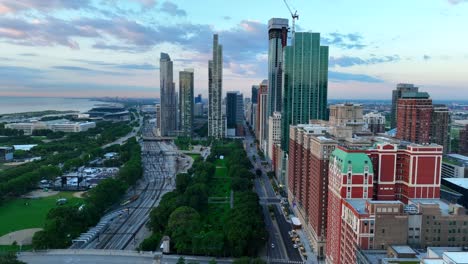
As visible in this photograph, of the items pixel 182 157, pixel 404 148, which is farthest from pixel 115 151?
pixel 404 148

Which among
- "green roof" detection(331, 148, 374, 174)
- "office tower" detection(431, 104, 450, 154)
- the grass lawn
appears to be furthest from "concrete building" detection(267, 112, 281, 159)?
"green roof" detection(331, 148, 374, 174)

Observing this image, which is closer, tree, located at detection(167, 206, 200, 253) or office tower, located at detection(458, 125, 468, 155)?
tree, located at detection(167, 206, 200, 253)

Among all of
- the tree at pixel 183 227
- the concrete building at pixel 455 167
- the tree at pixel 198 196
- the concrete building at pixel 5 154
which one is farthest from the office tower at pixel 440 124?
the concrete building at pixel 5 154

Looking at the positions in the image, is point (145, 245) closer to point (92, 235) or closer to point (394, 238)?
point (92, 235)

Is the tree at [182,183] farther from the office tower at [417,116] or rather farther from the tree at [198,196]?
the office tower at [417,116]

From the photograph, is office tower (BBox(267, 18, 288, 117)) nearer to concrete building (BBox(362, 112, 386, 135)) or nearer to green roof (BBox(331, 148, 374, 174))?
concrete building (BBox(362, 112, 386, 135))
